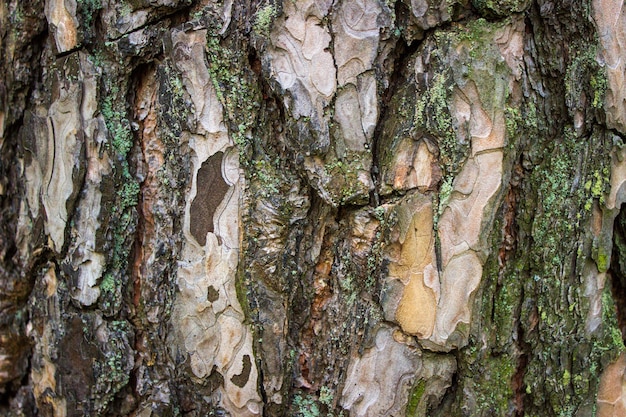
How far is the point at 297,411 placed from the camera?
1.20 meters

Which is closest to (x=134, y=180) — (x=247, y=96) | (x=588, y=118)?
(x=247, y=96)

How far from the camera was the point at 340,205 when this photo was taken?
3.67 feet

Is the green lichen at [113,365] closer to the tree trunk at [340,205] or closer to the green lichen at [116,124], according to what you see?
the tree trunk at [340,205]

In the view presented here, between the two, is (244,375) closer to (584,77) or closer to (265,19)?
(265,19)

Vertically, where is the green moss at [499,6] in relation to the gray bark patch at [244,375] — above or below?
above

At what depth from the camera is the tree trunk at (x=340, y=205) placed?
1.09 metres

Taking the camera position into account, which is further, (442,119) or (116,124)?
(116,124)

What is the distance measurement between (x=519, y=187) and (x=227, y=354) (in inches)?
25.4

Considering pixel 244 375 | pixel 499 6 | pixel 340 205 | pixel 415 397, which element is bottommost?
pixel 415 397

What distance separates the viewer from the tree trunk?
3.59 ft

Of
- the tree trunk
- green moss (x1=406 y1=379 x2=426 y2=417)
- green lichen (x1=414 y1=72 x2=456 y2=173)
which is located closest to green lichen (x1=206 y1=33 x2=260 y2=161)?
the tree trunk

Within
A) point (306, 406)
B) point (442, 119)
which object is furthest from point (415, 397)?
point (442, 119)

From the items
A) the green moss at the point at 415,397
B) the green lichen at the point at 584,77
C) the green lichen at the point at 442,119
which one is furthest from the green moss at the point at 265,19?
the green moss at the point at 415,397

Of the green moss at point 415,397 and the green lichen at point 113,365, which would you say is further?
the green lichen at point 113,365
